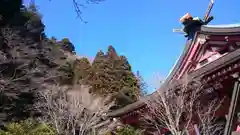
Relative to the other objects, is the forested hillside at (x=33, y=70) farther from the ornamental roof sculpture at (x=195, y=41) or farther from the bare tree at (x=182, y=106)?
the bare tree at (x=182, y=106)

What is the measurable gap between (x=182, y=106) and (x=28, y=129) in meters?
7.97

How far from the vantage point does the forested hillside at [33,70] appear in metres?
15.5

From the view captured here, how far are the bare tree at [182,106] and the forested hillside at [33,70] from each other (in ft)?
23.3

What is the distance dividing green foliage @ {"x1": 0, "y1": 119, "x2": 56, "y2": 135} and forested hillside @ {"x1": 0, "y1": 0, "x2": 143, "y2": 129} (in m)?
1.98

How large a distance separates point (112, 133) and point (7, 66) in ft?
24.5

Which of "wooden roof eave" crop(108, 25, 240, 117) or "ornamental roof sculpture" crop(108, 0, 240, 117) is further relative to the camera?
"ornamental roof sculpture" crop(108, 0, 240, 117)

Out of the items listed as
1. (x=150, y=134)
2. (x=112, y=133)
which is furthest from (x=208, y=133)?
(x=112, y=133)

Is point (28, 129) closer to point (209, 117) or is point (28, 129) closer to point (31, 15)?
point (209, 117)

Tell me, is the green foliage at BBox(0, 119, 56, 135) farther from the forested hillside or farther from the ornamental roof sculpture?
the ornamental roof sculpture

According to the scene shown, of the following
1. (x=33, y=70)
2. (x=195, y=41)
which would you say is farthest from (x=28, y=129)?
(x=195, y=41)

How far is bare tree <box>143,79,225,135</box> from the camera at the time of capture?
7891 millimetres

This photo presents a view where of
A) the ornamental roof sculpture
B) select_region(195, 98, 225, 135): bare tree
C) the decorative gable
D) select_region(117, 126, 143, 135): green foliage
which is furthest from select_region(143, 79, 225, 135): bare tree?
the decorative gable

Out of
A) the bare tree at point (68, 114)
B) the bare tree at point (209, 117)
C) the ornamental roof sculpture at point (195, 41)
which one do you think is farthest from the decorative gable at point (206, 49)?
the bare tree at point (68, 114)

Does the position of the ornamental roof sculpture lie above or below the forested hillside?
below
